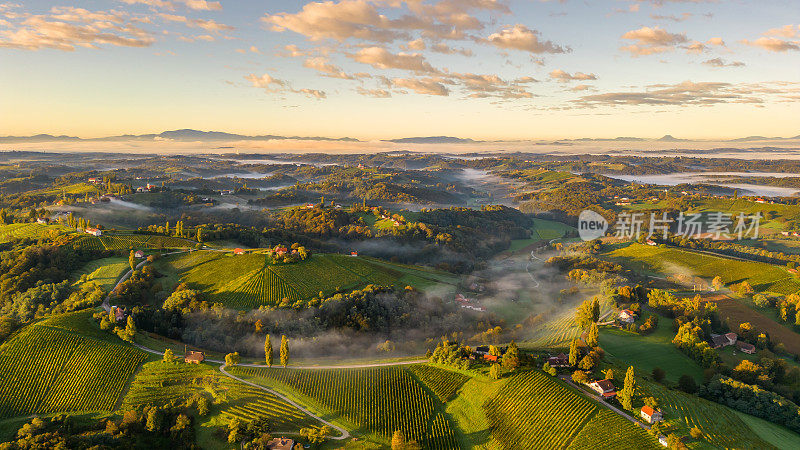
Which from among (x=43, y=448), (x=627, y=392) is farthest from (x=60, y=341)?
(x=627, y=392)

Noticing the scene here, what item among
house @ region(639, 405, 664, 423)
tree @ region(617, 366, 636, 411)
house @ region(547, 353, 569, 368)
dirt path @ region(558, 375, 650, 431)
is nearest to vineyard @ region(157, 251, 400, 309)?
house @ region(547, 353, 569, 368)

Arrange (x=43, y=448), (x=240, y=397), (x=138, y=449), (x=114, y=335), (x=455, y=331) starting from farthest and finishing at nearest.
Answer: (x=455, y=331)
(x=114, y=335)
(x=240, y=397)
(x=138, y=449)
(x=43, y=448)

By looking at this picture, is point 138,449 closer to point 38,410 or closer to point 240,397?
point 240,397

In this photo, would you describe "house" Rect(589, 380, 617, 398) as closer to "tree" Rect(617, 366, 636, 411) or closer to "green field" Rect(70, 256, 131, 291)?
"tree" Rect(617, 366, 636, 411)

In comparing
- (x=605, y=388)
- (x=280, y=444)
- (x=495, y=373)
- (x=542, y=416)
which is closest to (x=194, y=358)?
(x=280, y=444)

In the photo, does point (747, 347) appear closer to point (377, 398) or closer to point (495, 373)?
point (495, 373)

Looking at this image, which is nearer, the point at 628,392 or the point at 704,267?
the point at 628,392

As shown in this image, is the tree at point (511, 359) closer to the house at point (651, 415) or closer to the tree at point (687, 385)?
the house at point (651, 415)
